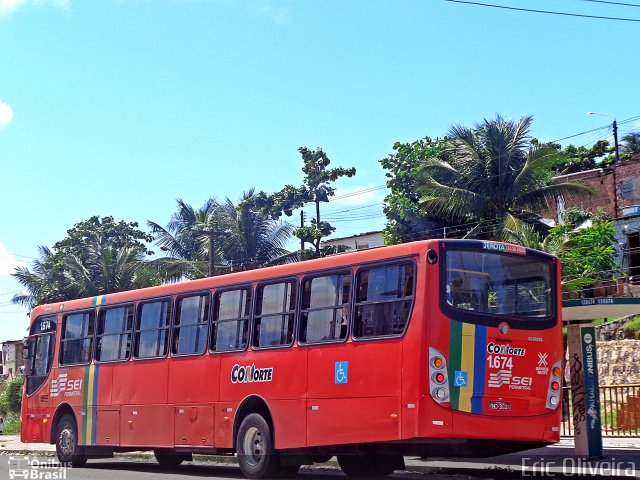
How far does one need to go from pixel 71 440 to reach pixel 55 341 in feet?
7.49

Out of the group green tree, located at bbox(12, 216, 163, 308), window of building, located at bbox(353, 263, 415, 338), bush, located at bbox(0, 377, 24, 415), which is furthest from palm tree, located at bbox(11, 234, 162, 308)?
window of building, located at bbox(353, 263, 415, 338)

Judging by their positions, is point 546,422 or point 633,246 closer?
point 546,422

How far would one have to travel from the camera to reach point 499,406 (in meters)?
12.9

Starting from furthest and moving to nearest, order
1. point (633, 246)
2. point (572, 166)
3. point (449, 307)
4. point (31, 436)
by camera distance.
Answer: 1. point (572, 166)
2. point (633, 246)
3. point (31, 436)
4. point (449, 307)

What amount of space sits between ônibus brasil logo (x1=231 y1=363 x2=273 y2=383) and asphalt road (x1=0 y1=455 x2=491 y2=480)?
1645mm

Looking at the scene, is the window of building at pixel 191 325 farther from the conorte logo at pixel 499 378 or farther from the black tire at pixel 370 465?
the conorte logo at pixel 499 378

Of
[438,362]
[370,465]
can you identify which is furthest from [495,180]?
[438,362]

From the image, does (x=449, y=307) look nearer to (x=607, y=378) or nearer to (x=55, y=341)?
(x=55, y=341)

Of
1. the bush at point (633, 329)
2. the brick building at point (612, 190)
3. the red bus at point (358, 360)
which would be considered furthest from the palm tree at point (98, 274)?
the red bus at point (358, 360)

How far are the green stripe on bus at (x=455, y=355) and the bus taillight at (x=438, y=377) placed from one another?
0.30 feet

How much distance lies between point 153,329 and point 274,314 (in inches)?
147

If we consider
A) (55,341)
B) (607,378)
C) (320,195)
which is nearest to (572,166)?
(320,195)

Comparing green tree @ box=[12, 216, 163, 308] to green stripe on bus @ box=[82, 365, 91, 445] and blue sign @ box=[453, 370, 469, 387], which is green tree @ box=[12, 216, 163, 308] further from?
blue sign @ box=[453, 370, 469, 387]

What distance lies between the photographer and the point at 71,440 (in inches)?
792
